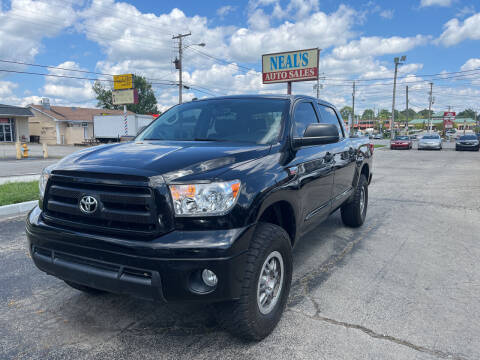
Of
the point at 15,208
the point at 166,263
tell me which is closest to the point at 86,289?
the point at 166,263

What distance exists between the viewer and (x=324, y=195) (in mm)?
3869

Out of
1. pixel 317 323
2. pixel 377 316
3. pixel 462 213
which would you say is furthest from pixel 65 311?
pixel 462 213

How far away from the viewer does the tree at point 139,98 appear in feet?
242

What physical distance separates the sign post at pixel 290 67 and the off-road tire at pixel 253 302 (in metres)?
28.4

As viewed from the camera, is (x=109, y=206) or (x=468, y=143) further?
(x=468, y=143)

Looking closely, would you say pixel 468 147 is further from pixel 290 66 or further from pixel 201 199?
pixel 201 199

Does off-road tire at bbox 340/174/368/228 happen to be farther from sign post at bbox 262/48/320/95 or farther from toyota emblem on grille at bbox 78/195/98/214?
sign post at bbox 262/48/320/95

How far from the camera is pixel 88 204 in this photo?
236 centimetres

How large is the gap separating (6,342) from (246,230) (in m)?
1.91

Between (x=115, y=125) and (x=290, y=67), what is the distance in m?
18.6

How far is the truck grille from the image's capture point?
224cm

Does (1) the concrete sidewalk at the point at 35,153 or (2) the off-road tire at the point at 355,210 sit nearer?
(2) the off-road tire at the point at 355,210

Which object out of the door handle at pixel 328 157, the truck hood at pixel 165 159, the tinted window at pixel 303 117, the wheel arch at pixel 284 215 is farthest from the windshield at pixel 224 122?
the door handle at pixel 328 157

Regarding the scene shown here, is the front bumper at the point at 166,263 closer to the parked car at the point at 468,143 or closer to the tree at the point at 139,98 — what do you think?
the parked car at the point at 468,143
